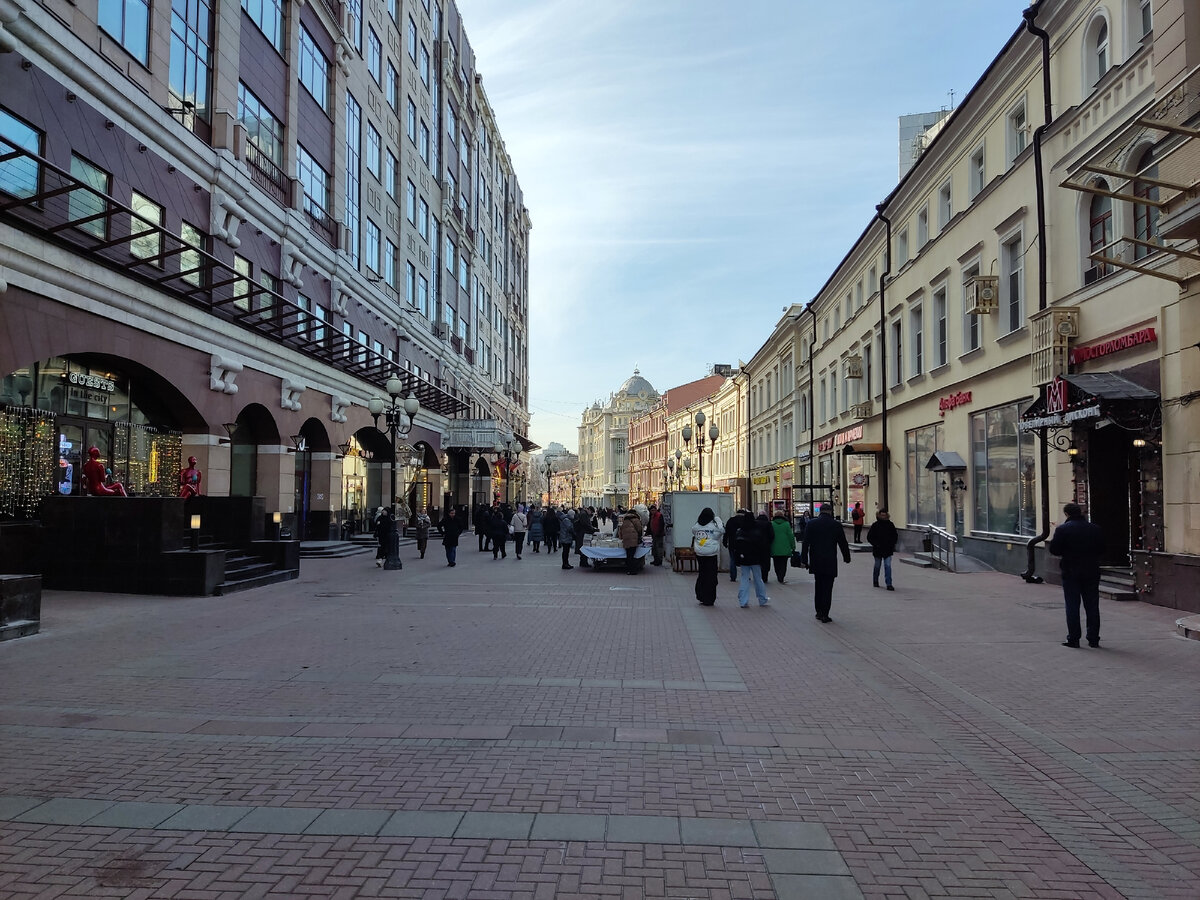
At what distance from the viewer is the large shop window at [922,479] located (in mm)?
24438

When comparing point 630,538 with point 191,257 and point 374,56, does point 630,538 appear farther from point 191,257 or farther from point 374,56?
point 374,56

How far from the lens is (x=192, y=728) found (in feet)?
20.3

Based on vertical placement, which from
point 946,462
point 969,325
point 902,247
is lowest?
point 946,462

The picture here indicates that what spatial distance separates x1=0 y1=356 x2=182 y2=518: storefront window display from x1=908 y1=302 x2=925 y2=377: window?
21078 millimetres

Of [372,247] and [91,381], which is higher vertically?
[372,247]

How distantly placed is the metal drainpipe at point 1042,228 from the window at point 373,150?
22.6 meters

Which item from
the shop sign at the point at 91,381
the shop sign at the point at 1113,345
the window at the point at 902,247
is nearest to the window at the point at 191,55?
the shop sign at the point at 91,381

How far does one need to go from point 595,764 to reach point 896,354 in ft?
85.8

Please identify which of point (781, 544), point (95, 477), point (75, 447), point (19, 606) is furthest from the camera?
point (781, 544)

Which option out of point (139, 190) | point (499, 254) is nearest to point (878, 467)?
point (139, 190)

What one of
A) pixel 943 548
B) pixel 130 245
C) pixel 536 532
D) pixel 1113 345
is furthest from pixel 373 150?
pixel 1113 345

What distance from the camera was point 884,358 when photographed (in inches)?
1162

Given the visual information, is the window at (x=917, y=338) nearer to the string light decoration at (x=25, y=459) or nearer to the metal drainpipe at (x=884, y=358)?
A: the metal drainpipe at (x=884, y=358)

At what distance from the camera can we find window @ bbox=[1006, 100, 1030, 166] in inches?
736
